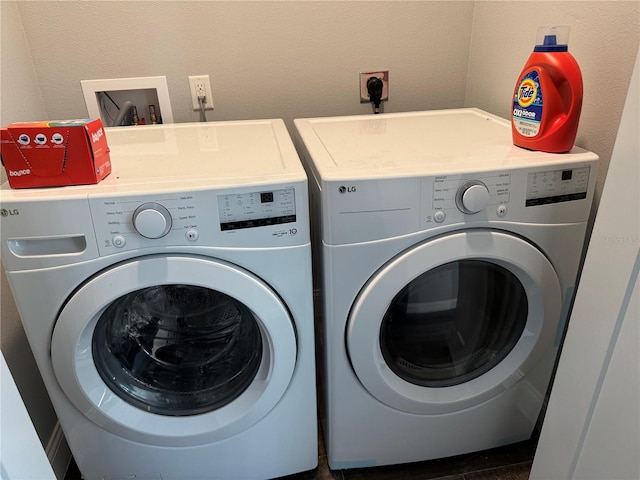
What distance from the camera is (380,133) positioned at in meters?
1.23

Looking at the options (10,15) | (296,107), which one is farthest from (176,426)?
(10,15)

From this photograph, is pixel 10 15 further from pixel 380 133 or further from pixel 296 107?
pixel 380 133

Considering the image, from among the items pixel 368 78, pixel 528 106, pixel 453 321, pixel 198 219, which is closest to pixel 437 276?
pixel 453 321

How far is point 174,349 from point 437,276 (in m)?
0.64

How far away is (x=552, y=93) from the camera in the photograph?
3.21 ft

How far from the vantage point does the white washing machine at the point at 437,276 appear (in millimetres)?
941

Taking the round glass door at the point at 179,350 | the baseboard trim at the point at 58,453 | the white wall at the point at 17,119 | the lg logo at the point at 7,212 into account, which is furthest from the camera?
the baseboard trim at the point at 58,453

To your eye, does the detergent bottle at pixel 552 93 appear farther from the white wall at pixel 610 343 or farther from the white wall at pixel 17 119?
the white wall at pixel 17 119

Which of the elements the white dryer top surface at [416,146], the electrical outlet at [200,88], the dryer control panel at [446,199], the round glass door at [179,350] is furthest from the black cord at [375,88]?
the round glass door at [179,350]

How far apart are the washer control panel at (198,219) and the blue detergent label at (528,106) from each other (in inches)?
21.0

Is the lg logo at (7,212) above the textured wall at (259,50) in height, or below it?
below

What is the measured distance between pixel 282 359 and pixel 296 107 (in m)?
0.88

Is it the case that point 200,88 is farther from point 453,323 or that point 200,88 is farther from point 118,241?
point 453,323

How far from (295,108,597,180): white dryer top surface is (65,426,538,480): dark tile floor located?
854 millimetres
